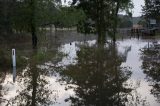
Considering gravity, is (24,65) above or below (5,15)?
below

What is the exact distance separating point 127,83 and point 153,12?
89.6 metres

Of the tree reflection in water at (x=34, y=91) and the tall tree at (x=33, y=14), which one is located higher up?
the tall tree at (x=33, y=14)

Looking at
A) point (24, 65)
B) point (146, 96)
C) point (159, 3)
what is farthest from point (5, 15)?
point (159, 3)

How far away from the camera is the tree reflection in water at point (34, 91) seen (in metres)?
12.4

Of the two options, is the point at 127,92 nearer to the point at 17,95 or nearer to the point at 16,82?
the point at 17,95

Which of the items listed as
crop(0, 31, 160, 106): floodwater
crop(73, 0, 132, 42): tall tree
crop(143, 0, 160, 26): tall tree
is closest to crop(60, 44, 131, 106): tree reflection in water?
crop(0, 31, 160, 106): floodwater

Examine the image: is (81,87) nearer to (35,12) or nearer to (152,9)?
(35,12)

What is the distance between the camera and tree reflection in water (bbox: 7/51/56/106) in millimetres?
12391

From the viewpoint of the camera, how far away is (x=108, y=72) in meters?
19.2

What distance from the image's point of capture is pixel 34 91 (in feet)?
47.4

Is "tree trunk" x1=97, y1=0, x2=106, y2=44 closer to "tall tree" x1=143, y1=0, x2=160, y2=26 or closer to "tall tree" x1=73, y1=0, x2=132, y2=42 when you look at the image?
"tall tree" x1=73, y1=0, x2=132, y2=42

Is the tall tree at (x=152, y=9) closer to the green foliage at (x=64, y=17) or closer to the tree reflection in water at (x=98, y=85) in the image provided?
→ the green foliage at (x=64, y=17)

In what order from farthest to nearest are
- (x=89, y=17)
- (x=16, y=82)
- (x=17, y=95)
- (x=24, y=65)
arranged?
(x=89, y=17) → (x=24, y=65) → (x=16, y=82) → (x=17, y=95)

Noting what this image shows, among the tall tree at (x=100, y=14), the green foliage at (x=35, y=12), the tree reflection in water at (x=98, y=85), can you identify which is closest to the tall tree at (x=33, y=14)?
the green foliage at (x=35, y=12)
